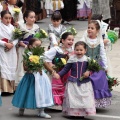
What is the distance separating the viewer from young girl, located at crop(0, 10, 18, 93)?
31.9ft

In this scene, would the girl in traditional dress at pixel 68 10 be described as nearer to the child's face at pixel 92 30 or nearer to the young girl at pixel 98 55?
the young girl at pixel 98 55

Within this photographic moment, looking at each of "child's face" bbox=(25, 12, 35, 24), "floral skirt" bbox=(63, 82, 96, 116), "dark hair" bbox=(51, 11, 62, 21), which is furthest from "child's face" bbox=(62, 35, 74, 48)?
"child's face" bbox=(25, 12, 35, 24)

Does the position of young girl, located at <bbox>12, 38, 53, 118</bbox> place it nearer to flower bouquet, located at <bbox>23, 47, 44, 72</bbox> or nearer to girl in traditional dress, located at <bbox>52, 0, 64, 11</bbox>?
flower bouquet, located at <bbox>23, 47, 44, 72</bbox>

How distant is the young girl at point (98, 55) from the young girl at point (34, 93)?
783mm

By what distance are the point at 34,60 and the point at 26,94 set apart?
0.55 meters

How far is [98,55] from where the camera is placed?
8.63 m

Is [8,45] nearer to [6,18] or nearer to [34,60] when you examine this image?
[6,18]

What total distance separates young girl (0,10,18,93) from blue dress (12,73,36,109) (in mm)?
1738

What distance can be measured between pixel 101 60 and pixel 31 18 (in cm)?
173

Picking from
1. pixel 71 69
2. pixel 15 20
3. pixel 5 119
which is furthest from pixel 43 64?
pixel 15 20

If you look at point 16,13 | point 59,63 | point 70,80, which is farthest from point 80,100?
point 16,13

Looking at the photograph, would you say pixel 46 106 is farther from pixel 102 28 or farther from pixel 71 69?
pixel 102 28

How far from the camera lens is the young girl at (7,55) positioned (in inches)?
382

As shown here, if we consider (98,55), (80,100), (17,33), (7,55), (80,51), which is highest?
(17,33)
